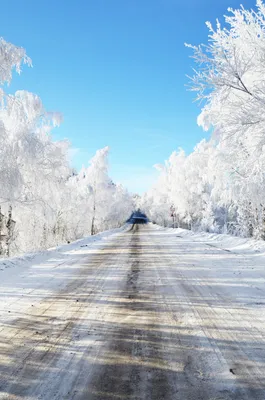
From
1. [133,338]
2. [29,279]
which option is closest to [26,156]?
[29,279]

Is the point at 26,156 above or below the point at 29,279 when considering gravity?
above

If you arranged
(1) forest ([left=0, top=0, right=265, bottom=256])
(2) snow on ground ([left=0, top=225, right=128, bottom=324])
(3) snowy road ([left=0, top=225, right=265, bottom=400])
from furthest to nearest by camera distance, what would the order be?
(1) forest ([left=0, top=0, right=265, bottom=256])
(2) snow on ground ([left=0, top=225, right=128, bottom=324])
(3) snowy road ([left=0, top=225, right=265, bottom=400])

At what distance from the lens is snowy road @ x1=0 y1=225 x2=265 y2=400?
2801 mm

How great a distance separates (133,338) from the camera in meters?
3.91

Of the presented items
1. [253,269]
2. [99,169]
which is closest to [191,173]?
[99,169]

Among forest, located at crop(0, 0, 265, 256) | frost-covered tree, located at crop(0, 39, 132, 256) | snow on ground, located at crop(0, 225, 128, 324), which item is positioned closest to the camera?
snow on ground, located at crop(0, 225, 128, 324)

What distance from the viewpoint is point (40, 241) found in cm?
2639

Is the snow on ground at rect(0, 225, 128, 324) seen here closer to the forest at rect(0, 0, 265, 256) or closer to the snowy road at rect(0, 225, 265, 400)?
the snowy road at rect(0, 225, 265, 400)

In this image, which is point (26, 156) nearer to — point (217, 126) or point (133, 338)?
point (217, 126)

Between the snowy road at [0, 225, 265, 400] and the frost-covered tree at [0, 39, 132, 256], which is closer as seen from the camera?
the snowy road at [0, 225, 265, 400]

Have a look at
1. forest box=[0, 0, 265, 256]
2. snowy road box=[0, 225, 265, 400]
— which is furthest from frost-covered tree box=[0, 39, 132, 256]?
snowy road box=[0, 225, 265, 400]

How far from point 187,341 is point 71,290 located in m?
3.36

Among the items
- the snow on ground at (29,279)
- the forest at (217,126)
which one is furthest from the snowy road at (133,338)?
the forest at (217,126)

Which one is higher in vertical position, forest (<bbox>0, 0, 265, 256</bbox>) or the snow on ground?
forest (<bbox>0, 0, 265, 256</bbox>)
